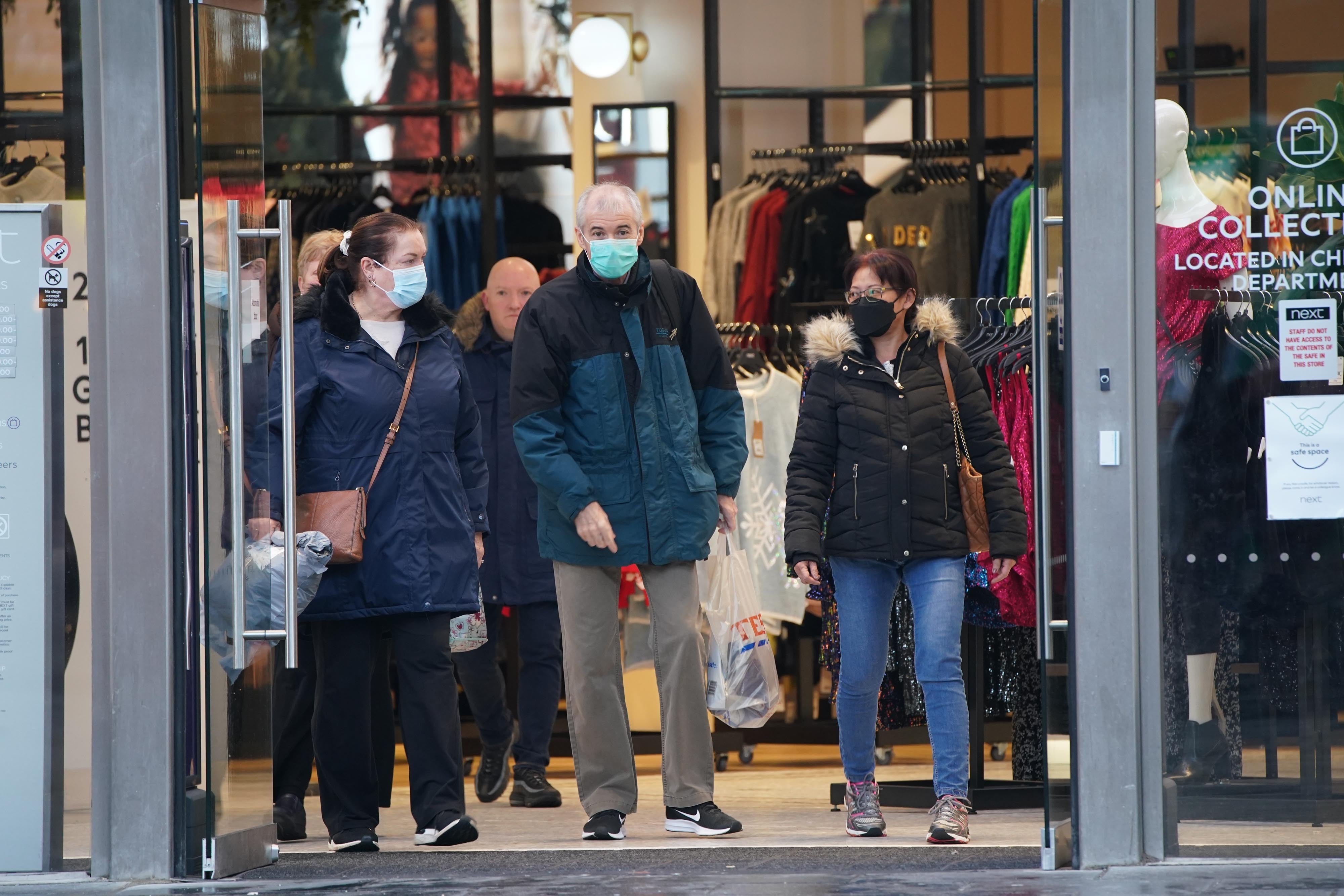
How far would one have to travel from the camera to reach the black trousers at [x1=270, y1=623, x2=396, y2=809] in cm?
577

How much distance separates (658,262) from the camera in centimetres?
567

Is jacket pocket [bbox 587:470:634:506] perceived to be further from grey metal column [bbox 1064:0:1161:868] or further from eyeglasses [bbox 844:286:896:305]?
grey metal column [bbox 1064:0:1161:868]

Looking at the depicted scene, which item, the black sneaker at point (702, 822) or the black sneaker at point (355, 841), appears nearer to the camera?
the black sneaker at point (355, 841)

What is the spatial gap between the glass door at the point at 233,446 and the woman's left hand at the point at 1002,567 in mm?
1983

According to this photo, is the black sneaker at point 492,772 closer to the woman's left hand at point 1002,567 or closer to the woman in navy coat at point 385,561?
the woman in navy coat at point 385,561

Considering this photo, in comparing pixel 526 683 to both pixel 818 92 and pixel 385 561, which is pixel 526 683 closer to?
pixel 385 561

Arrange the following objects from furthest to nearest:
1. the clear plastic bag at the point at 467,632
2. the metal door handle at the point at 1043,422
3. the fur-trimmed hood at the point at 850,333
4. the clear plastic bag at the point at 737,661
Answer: the clear plastic bag at the point at 467,632, the clear plastic bag at the point at 737,661, the fur-trimmed hood at the point at 850,333, the metal door handle at the point at 1043,422

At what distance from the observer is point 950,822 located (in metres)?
5.16

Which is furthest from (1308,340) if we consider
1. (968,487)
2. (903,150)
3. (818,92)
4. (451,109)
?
(451,109)

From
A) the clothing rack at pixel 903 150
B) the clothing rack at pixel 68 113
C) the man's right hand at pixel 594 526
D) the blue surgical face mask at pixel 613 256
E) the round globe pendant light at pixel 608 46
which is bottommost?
the man's right hand at pixel 594 526

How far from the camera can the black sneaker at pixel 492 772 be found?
6605 mm

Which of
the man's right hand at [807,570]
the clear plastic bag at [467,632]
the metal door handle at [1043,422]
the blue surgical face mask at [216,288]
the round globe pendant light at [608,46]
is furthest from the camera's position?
the round globe pendant light at [608,46]

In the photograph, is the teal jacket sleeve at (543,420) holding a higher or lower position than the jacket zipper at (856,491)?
higher

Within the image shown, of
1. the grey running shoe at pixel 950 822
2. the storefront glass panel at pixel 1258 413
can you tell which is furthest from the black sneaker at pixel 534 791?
the storefront glass panel at pixel 1258 413
